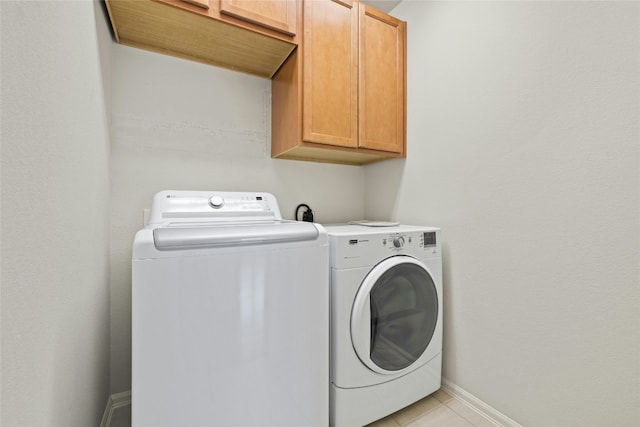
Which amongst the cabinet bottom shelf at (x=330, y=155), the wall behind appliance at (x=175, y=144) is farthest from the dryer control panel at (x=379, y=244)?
the wall behind appliance at (x=175, y=144)

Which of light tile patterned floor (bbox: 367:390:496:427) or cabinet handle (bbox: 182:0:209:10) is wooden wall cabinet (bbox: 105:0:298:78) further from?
light tile patterned floor (bbox: 367:390:496:427)

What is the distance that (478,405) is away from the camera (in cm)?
144

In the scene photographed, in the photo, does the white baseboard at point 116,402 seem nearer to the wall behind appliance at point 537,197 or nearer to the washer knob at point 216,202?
the washer knob at point 216,202

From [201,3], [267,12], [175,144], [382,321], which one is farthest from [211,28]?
[382,321]

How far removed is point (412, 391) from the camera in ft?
4.74

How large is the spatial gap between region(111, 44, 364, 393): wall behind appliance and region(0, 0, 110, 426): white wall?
0.42 metres

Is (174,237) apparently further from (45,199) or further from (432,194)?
(432,194)

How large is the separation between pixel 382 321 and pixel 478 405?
2.33 feet

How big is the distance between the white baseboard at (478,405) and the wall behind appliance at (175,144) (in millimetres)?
1405

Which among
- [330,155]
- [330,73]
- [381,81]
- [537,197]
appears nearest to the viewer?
[537,197]

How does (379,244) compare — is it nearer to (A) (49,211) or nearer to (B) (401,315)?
(B) (401,315)

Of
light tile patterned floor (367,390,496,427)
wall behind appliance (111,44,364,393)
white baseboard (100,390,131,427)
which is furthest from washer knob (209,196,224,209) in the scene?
light tile patterned floor (367,390,496,427)

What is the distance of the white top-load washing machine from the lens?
32.9 inches

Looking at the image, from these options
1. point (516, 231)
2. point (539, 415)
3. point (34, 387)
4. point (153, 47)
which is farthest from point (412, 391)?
point (153, 47)
